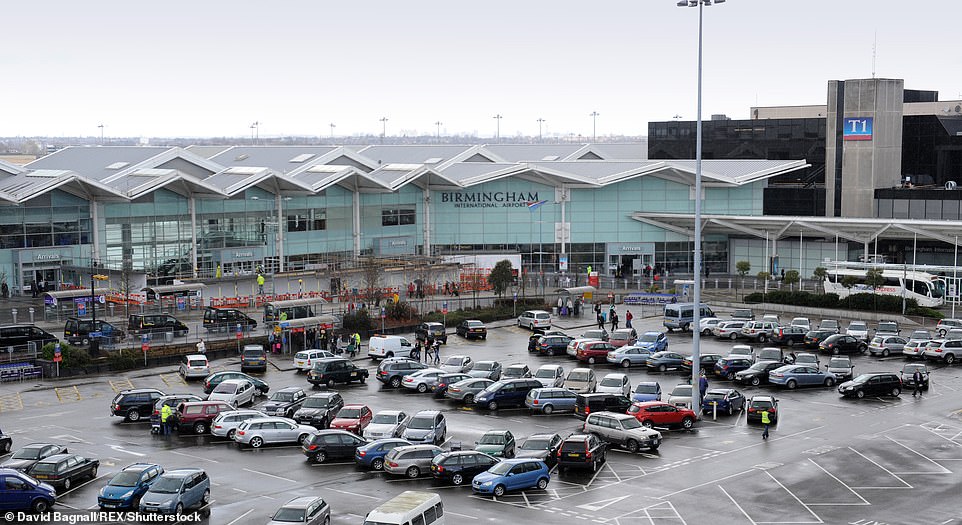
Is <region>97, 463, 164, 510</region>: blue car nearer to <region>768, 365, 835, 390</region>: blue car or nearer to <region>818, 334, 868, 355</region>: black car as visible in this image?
<region>768, 365, 835, 390</region>: blue car

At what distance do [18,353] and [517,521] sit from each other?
31991mm

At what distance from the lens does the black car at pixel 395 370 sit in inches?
1743

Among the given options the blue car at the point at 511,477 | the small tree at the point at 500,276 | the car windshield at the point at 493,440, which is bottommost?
the blue car at the point at 511,477

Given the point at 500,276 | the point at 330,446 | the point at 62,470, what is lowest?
the point at 330,446

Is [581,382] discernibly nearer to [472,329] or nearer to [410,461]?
[410,461]

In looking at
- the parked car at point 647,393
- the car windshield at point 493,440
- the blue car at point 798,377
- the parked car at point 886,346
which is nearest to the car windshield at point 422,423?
the car windshield at point 493,440

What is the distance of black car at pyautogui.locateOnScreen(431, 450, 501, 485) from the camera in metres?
29.6

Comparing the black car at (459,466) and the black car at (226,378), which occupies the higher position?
the black car at (226,378)

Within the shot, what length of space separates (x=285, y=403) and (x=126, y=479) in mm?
11741

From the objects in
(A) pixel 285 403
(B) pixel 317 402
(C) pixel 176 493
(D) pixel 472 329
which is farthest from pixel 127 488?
(D) pixel 472 329

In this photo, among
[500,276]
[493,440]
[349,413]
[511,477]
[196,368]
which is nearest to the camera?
[511,477]

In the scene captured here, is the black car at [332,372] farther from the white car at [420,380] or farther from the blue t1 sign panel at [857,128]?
the blue t1 sign panel at [857,128]

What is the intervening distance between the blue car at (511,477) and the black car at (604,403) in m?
9.30

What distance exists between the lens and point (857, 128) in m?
88.8
